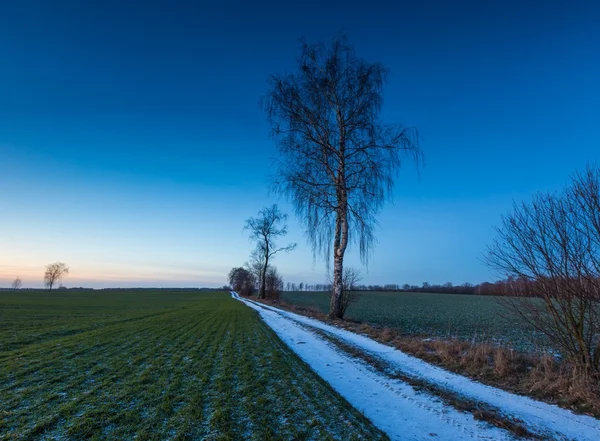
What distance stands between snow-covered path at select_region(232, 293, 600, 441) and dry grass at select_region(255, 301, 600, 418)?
366 mm

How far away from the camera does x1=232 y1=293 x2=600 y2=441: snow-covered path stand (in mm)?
4535

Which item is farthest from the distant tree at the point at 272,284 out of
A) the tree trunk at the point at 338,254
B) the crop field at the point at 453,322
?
the tree trunk at the point at 338,254

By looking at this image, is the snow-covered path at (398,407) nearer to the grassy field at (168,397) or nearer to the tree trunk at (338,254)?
the grassy field at (168,397)

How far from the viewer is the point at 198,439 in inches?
160

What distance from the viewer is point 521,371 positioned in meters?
7.12

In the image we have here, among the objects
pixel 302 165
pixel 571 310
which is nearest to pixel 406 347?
pixel 571 310

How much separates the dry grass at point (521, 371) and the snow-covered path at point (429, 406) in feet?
1.20

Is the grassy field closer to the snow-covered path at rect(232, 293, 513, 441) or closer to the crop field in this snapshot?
the snow-covered path at rect(232, 293, 513, 441)

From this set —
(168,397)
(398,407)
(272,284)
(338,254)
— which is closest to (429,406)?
(398,407)

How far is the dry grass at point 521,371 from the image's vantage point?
560cm

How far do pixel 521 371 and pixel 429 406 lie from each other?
10.3ft

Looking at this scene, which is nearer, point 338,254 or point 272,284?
point 338,254

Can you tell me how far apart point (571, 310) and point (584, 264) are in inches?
41.8

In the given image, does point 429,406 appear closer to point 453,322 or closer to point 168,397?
point 168,397
